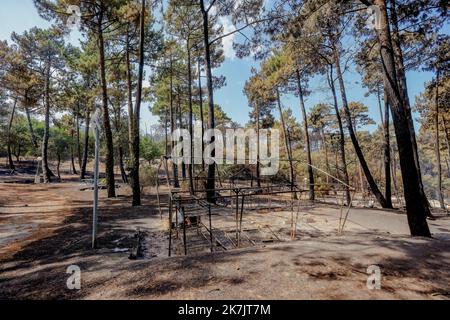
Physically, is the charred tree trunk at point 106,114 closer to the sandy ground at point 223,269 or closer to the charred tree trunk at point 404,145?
the sandy ground at point 223,269

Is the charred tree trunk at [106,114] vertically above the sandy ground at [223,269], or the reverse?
the charred tree trunk at [106,114]

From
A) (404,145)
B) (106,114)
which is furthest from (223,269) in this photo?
(106,114)

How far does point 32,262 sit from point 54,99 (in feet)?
64.7

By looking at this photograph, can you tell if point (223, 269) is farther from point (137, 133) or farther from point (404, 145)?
point (137, 133)

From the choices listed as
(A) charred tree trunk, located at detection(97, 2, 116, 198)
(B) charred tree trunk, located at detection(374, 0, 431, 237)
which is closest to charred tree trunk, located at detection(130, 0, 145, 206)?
(A) charred tree trunk, located at detection(97, 2, 116, 198)

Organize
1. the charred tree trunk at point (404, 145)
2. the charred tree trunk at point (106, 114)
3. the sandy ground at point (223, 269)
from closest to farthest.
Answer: the sandy ground at point (223, 269)
the charred tree trunk at point (404, 145)
the charred tree trunk at point (106, 114)

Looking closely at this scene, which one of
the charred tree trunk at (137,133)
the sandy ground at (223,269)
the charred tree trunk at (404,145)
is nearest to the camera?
the sandy ground at (223,269)

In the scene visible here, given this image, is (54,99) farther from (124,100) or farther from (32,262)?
(32,262)

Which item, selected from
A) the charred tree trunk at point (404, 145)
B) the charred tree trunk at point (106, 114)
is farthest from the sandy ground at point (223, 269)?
the charred tree trunk at point (106, 114)

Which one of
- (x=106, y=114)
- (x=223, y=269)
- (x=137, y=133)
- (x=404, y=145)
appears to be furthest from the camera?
(x=106, y=114)

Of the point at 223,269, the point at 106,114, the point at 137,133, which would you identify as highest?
the point at 106,114

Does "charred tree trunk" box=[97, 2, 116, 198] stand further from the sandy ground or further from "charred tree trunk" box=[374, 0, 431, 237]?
"charred tree trunk" box=[374, 0, 431, 237]

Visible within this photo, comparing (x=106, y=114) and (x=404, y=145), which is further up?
(x=106, y=114)
